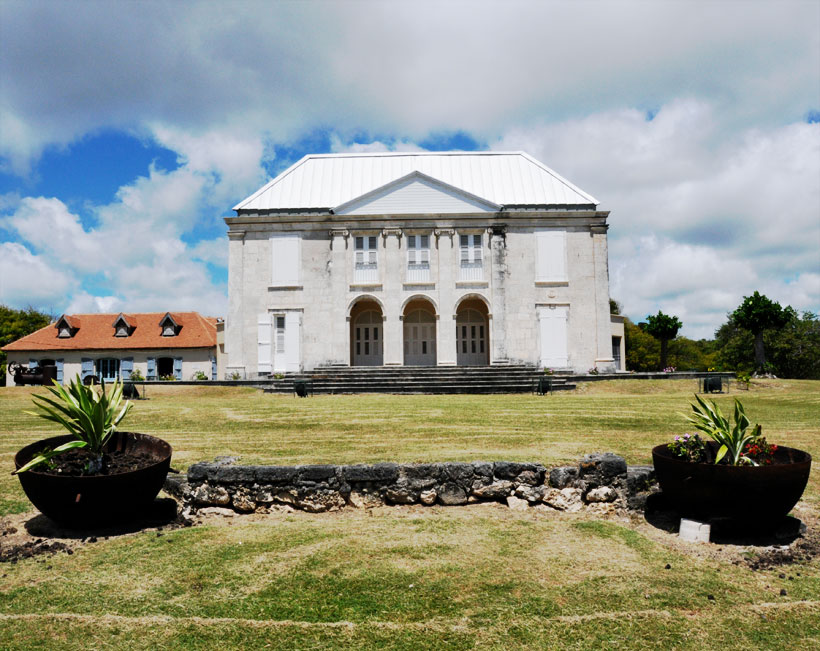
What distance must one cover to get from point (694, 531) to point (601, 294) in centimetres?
2509

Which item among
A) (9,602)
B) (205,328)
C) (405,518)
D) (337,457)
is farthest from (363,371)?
(9,602)

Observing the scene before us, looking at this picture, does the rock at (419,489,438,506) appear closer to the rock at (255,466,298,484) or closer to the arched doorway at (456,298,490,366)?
the rock at (255,466,298,484)

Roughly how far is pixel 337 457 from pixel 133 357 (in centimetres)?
3127

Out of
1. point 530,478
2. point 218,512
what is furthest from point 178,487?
point 530,478

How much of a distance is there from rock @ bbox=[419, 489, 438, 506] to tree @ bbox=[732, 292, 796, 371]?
3026 centimetres

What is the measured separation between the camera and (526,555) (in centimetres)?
551

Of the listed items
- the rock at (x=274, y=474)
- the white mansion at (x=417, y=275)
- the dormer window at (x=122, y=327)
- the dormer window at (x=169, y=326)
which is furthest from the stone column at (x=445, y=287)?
the rock at (x=274, y=474)

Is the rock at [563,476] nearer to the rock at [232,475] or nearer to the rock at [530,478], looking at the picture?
the rock at [530,478]

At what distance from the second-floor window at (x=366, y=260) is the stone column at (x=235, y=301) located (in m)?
6.25

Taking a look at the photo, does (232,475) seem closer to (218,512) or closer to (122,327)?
(218,512)

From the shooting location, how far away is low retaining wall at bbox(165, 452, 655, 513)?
22.9 ft

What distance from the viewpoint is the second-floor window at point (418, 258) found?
29.1m

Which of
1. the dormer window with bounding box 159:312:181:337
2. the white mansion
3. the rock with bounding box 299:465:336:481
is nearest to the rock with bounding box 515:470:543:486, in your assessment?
the rock with bounding box 299:465:336:481

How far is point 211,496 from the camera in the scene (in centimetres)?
698
